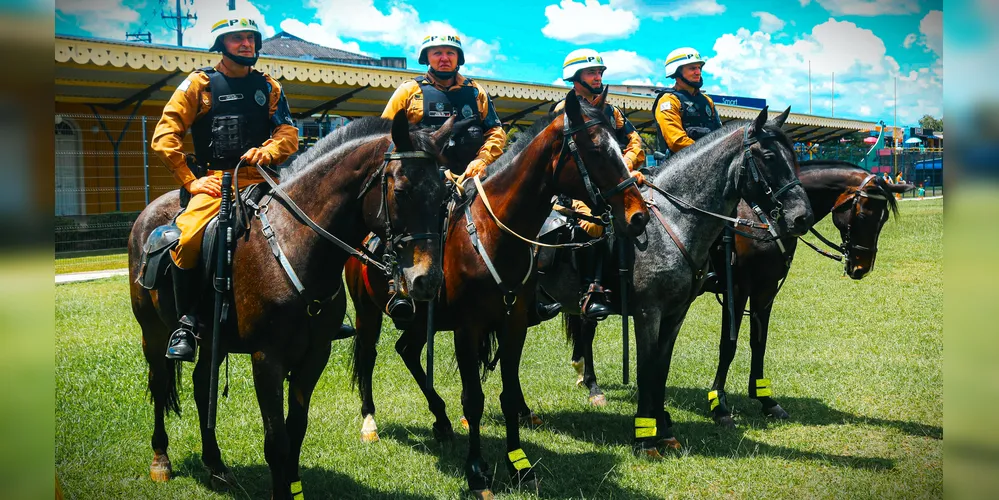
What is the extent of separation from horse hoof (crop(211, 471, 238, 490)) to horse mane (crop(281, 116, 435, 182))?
210 cm

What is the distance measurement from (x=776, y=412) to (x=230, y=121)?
5.12 m

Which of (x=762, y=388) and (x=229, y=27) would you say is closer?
(x=229, y=27)

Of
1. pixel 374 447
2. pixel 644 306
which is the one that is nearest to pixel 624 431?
pixel 644 306

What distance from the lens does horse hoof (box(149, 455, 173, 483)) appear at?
487 cm

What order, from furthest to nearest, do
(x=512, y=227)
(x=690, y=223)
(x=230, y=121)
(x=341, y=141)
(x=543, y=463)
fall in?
(x=690, y=223)
(x=543, y=463)
(x=512, y=227)
(x=230, y=121)
(x=341, y=141)

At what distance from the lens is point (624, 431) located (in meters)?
6.10

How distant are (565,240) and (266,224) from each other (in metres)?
2.61

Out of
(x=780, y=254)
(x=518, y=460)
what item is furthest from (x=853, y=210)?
(x=518, y=460)

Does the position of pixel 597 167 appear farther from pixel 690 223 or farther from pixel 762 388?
pixel 762 388

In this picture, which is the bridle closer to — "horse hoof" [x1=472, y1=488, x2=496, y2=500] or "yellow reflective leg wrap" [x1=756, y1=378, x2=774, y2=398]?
"yellow reflective leg wrap" [x1=756, y1=378, x2=774, y2=398]

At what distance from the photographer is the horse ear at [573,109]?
14.5 feet

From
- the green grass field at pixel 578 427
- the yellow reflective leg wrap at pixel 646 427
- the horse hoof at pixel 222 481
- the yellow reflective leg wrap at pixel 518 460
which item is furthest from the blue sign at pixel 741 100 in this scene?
the horse hoof at pixel 222 481

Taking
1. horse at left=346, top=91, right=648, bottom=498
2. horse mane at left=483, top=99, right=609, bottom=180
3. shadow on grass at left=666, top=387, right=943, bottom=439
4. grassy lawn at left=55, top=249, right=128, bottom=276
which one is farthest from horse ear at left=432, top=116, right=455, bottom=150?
grassy lawn at left=55, top=249, right=128, bottom=276

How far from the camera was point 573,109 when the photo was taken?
14.7ft
